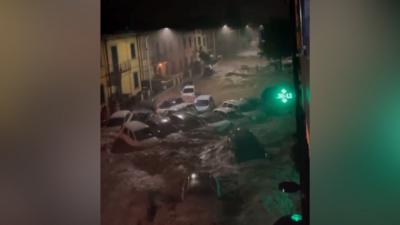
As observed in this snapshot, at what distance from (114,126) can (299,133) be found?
765 mm

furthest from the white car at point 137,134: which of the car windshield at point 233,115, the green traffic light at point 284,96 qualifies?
the green traffic light at point 284,96

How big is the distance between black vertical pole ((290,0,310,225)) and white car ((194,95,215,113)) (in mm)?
346

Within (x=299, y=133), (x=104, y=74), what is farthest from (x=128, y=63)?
(x=299, y=133)

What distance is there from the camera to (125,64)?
176 centimetres

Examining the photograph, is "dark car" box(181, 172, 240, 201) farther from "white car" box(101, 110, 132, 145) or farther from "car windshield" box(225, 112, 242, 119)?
"white car" box(101, 110, 132, 145)

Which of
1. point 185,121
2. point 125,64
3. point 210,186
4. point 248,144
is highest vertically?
point 125,64

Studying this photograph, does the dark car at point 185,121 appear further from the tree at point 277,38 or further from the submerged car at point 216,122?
the tree at point 277,38

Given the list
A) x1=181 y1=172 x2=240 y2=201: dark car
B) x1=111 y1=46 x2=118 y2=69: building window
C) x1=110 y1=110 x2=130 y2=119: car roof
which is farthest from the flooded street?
x1=111 y1=46 x2=118 y2=69: building window

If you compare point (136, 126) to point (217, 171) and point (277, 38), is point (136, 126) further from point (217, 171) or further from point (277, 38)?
point (277, 38)

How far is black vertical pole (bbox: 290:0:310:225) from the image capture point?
1.71m
